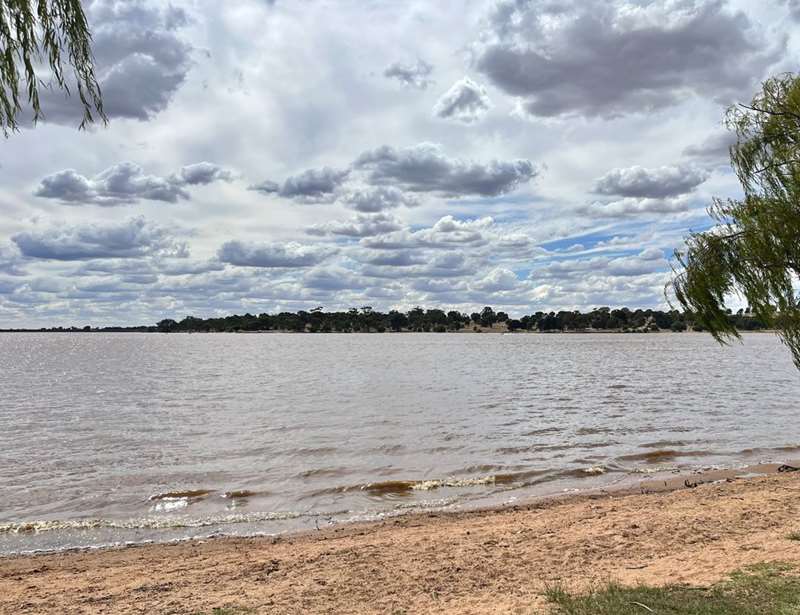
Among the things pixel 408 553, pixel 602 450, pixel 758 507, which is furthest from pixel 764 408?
pixel 408 553

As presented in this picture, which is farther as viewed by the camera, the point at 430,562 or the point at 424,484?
the point at 424,484

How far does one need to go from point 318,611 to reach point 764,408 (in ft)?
101

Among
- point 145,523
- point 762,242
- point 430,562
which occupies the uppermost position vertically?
point 762,242

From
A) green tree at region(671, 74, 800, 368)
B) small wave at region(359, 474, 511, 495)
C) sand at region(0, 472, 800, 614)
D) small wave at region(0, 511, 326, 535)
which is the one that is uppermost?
green tree at region(671, 74, 800, 368)

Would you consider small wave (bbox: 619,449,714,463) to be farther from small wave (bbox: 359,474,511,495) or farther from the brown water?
small wave (bbox: 359,474,511,495)

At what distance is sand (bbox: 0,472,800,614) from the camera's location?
7.64 meters

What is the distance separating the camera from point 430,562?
30.0ft

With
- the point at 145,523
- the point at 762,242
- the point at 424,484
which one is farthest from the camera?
the point at 424,484

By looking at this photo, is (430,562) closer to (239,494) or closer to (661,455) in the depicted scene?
(239,494)

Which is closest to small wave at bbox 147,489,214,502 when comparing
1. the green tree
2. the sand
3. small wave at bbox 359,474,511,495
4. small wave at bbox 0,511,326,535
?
small wave at bbox 0,511,326,535

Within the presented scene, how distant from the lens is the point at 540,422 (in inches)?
1053

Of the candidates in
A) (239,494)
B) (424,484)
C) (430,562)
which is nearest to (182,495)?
(239,494)

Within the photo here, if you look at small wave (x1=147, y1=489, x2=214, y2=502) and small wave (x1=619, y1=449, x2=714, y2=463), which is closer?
small wave (x1=147, y1=489, x2=214, y2=502)

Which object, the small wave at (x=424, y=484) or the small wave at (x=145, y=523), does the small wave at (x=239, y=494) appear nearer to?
the small wave at (x=145, y=523)
